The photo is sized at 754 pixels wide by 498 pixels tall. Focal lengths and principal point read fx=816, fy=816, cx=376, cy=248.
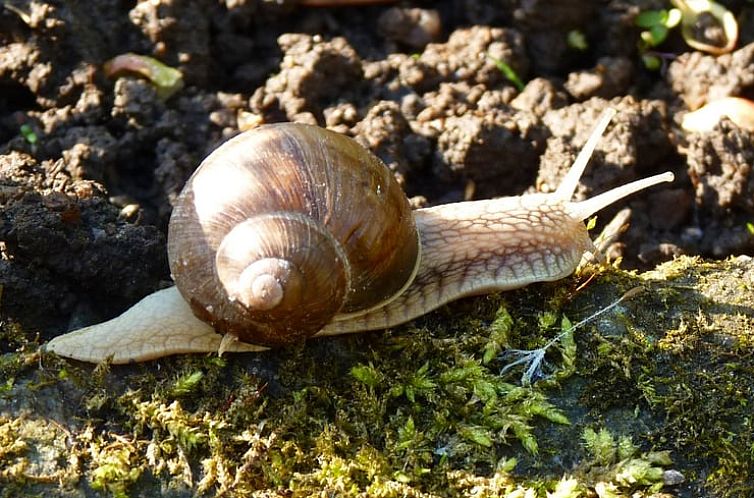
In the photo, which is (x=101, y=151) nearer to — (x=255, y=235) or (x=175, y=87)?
(x=175, y=87)

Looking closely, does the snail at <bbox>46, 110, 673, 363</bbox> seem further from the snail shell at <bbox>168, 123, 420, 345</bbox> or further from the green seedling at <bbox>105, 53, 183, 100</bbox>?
the green seedling at <bbox>105, 53, 183, 100</bbox>

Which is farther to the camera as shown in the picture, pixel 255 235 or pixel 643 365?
pixel 643 365

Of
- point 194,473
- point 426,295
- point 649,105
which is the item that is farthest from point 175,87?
point 649,105

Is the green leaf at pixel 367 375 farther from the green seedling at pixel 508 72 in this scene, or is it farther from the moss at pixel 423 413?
the green seedling at pixel 508 72

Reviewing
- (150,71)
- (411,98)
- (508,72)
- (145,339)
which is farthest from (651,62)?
(145,339)

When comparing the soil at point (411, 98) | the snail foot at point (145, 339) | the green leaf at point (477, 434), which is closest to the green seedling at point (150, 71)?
the soil at point (411, 98)

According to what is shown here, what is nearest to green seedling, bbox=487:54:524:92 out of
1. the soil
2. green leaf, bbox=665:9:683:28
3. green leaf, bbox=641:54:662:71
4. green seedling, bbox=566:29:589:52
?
the soil
